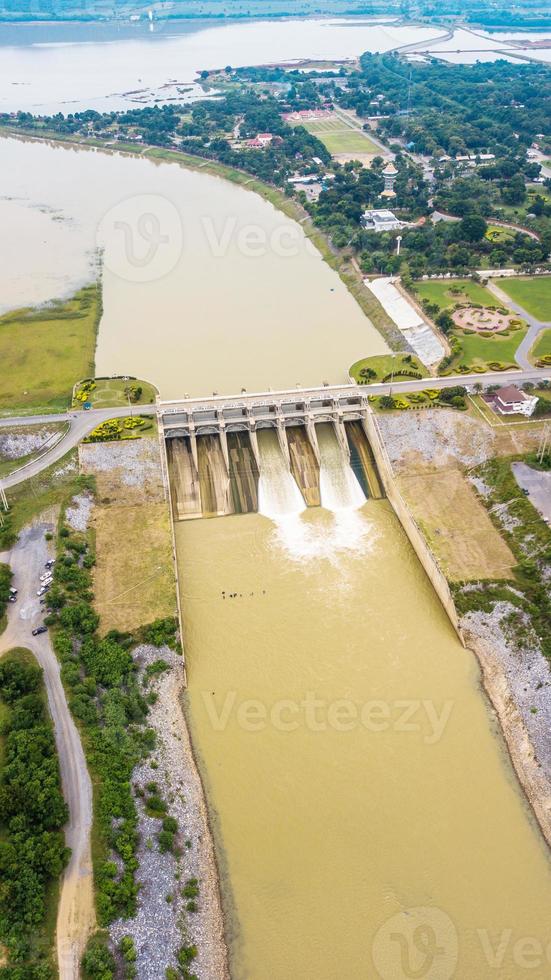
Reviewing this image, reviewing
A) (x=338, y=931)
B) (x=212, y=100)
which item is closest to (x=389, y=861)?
(x=338, y=931)

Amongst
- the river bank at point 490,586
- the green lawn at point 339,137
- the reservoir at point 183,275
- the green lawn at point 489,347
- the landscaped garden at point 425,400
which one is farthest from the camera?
the green lawn at point 339,137

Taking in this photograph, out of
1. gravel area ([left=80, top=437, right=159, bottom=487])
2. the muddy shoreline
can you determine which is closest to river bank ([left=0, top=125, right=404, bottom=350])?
gravel area ([left=80, top=437, right=159, bottom=487])

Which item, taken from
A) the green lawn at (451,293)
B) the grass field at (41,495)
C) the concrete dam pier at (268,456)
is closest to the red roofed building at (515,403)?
the concrete dam pier at (268,456)

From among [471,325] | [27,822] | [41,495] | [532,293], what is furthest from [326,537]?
[532,293]

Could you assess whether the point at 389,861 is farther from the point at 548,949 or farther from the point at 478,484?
the point at 478,484

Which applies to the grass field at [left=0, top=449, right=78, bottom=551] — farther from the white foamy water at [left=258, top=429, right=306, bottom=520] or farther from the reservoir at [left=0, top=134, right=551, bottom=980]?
the white foamy water at [left=258, top=429, right=306, bottom=520]

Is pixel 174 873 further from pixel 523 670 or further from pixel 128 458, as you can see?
pixel 128 458

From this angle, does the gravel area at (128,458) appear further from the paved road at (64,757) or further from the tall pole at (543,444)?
the tall pole at (543,444)
